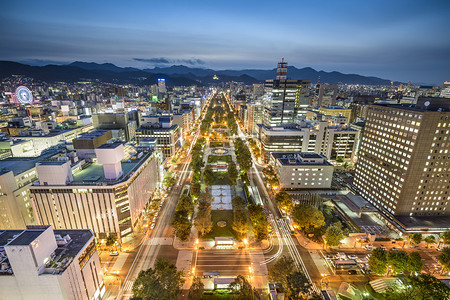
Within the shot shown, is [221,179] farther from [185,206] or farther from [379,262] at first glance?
[379,262]

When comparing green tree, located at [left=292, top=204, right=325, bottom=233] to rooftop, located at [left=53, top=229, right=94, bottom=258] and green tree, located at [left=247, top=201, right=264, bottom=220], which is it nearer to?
green tree, located at [left=247, top=201, right=264, bottom=220]

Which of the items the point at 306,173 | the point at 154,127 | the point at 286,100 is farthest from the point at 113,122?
the point at 306,173

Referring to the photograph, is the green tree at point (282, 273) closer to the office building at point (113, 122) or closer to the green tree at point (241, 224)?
the green tree at point (241, 224)

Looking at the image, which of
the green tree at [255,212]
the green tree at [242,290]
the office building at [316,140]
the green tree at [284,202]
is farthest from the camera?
the office building at [316,140]

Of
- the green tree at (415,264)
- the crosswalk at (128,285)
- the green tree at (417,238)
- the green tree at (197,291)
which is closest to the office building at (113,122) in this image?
the crosswalk at (128,285)

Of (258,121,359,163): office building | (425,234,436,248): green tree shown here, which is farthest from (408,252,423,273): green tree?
(258,121,359,163): office building

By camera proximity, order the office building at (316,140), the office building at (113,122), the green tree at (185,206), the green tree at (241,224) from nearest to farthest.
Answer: the green tree at (241,224)
the green tree at (185,206)
the office building at (316,140)
the office building at (113,122)
